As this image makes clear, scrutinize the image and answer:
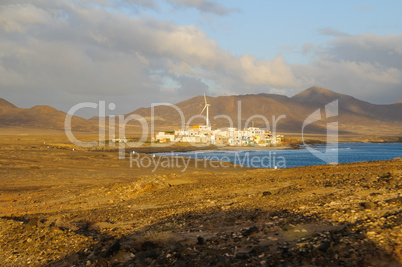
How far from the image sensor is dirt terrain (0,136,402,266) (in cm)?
741

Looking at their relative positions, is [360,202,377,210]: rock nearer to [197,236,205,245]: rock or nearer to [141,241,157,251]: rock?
[197,236,205,245]: rock

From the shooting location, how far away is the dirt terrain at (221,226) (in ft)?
24.3

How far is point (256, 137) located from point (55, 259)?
142 meters

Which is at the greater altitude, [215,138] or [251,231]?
[215,138]

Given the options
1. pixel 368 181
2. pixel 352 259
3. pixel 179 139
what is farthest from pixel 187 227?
pixel 179 139

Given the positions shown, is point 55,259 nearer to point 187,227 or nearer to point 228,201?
point 187,227

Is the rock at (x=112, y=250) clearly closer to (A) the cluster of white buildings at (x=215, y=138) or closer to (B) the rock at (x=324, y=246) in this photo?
(B) the rock at (x=324, y=246)

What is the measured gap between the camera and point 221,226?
33.4 feet

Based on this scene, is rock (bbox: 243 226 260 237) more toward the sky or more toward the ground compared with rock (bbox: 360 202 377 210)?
more toward the ground

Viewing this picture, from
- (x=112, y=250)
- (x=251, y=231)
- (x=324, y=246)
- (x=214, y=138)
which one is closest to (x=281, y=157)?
(x=214, y=138)

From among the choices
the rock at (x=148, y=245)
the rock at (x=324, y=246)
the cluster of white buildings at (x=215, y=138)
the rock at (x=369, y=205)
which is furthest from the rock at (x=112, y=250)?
the cluster of white buildings at (x=215, y=138)

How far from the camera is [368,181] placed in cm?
1501

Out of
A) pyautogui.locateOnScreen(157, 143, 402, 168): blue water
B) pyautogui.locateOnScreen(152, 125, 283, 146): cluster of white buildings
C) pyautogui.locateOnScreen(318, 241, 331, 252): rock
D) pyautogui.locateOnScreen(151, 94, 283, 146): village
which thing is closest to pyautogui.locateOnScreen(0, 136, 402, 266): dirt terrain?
pyautogui.locateOnScreen(318, 241, 331, 252): rock

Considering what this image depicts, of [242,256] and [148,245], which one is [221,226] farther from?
[242,256]
